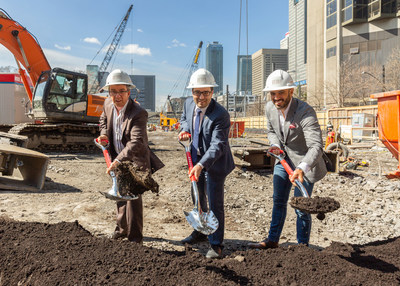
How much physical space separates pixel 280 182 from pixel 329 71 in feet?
168

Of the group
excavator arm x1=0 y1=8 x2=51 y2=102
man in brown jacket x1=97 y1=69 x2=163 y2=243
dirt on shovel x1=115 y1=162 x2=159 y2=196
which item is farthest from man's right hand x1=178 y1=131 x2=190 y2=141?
excavator arm x1=0 y1=8 x2=51 y2=102

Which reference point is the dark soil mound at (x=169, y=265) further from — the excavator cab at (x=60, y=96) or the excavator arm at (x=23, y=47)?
the excavator arm at (x=23, y=47)

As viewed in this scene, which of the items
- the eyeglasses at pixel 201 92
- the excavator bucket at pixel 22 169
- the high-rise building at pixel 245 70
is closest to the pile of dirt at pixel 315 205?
the eyeglasses at pixel 201 92

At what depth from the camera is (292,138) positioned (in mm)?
3256

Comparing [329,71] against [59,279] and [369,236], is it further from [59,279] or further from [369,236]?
[59,279]

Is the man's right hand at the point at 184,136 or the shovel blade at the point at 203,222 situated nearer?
the shovel blade at the point at 203,222

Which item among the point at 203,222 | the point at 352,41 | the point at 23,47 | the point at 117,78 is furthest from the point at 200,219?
the point at 352,41

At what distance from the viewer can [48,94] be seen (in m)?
11.7

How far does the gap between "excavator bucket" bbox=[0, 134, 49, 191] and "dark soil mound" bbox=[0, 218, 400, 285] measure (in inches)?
137

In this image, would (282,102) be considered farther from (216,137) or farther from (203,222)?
(203,222)

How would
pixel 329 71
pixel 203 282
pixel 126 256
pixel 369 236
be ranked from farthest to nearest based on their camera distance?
pixel 329 71 → pixel 369 236 → pixel 126 256 → pixel 203 282

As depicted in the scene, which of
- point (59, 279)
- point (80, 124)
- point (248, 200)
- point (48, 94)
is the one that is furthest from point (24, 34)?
point (59, 279)

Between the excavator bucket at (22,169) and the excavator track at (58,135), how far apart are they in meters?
4.63

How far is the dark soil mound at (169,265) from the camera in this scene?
2410 mm
